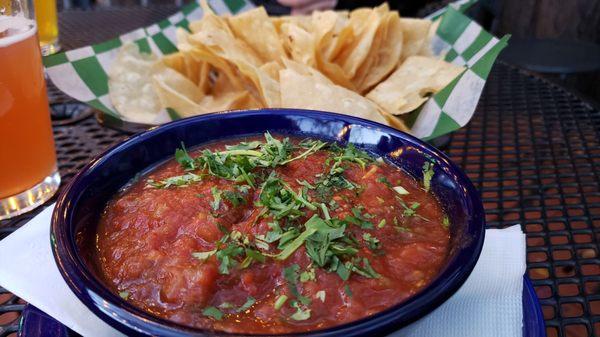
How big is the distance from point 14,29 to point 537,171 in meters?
1.61

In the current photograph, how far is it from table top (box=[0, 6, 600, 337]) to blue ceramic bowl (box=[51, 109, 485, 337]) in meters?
0.30

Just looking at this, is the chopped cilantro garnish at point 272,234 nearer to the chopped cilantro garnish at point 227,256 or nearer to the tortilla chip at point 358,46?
the chopped cilantro garnish at point 227,256

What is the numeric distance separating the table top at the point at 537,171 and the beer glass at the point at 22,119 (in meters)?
0.09

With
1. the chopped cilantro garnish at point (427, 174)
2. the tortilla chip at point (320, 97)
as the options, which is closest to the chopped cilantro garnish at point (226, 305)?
the chopped cilantro garnish at point (427, 174)

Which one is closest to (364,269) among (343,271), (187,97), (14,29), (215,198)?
(343,271)

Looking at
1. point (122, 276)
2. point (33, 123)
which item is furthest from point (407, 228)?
point (33, 123)

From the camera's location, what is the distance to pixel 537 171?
5.80 feet

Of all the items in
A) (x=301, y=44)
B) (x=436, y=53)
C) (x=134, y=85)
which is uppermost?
(x=301, y=44)

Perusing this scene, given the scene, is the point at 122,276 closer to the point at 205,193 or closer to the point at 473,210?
the point at 205,193

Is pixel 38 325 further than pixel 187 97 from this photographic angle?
No

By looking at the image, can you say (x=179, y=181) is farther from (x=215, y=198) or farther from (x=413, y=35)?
(x=413, y=35)

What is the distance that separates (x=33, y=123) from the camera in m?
1.56

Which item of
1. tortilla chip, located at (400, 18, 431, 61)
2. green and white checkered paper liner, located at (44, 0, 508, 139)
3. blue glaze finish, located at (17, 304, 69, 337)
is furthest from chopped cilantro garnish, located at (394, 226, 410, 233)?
tortilla chip, located at (400, 18, 431, 61)

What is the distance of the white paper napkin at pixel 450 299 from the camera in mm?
1045
